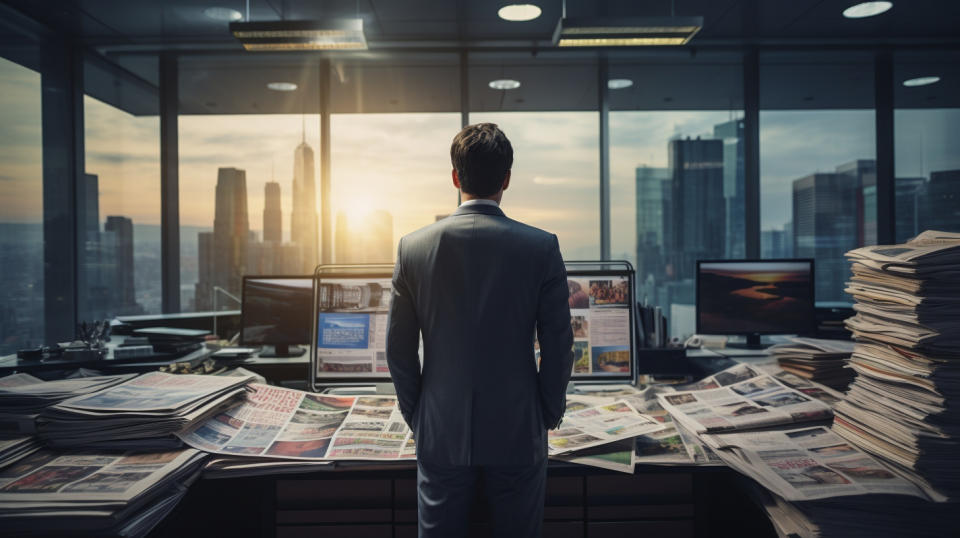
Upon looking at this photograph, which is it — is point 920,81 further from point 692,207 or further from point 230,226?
point 230,226

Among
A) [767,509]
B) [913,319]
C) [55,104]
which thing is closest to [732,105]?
[913,319]

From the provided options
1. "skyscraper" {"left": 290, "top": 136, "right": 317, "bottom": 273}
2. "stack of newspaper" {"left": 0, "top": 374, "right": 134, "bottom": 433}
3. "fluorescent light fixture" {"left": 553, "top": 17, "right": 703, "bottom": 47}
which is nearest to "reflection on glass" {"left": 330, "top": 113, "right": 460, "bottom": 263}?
"skyscraper" {"left": 290, "top": 136, "right": 317, "bottom": 273}

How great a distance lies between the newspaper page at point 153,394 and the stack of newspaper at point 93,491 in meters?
0.12

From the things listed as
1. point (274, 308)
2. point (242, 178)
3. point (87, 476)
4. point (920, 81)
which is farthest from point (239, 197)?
point (920, 81)

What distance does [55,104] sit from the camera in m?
3.88

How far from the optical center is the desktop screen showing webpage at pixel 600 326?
5.53 ft

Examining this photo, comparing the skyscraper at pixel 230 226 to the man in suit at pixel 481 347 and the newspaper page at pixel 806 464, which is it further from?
the newspaper page at pixel 806 464

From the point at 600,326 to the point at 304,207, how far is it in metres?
3.44

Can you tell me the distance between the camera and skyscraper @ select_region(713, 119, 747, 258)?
433cm

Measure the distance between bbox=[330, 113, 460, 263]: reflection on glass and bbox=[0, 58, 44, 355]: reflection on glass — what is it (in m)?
2.21

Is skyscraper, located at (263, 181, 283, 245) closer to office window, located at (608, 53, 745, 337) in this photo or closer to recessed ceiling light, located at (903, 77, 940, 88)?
office window, located at (608, 53, 745, 337)

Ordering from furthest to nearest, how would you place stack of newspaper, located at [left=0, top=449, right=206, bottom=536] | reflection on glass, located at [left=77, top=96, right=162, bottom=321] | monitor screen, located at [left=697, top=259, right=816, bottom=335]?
reflection on glass, located at [left=77, top=96, right=162, bottom=321] → monitor screen, located at [left=697, top=259, right=816, bottom=335] → stack of newspaper, located at [left=0, top=449, right=206, bottom=536]

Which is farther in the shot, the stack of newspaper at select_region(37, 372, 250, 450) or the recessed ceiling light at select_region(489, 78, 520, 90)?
the recessed ceiling light at select_region(489, 78, 520, 90)

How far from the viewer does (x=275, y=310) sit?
2.16 meters
